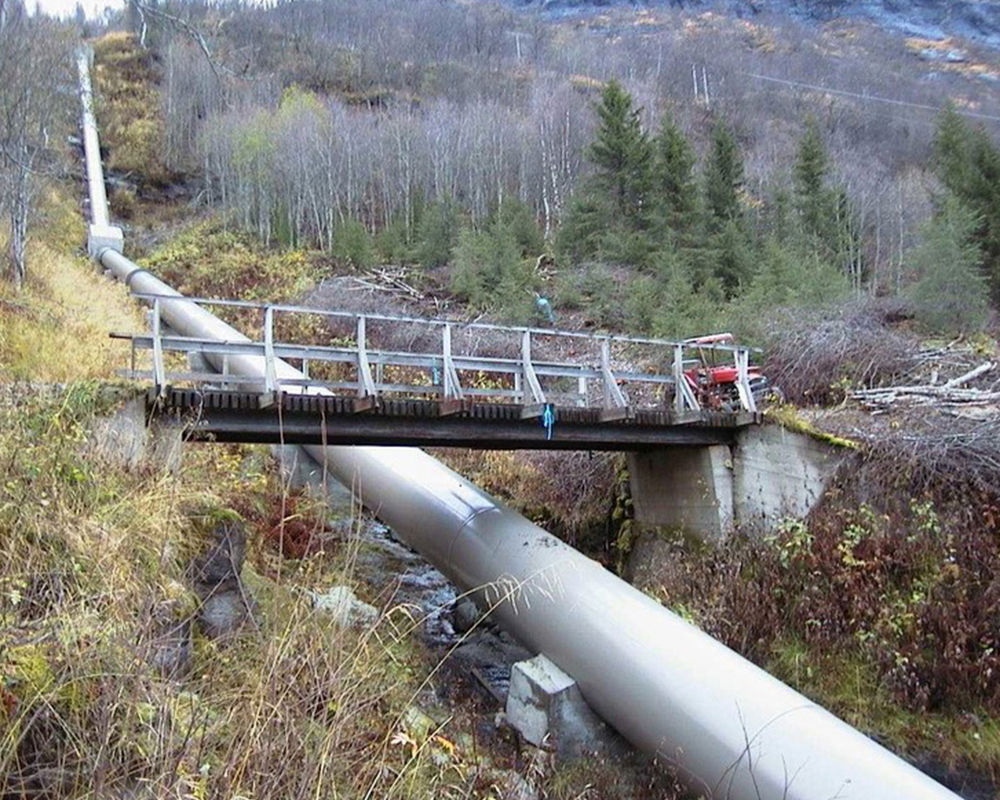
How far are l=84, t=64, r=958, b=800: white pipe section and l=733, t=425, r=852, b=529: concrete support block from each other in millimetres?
3206

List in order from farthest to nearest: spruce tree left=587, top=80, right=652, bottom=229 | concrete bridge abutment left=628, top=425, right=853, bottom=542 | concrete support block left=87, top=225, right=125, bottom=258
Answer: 1. concrete support block left=87, top=225, right=125, bottom=258
2. spruce tree left=587, top=80, right=652, bottom=229
3. concrete bridge abutment left=628, top=425, right=853, bottom=542

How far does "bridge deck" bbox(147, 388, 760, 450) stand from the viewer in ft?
19.7

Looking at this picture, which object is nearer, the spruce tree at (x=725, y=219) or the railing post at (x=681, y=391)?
the railing post at (x=681, y=391)

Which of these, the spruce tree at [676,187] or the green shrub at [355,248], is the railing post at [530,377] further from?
the green shrub at [355,248]

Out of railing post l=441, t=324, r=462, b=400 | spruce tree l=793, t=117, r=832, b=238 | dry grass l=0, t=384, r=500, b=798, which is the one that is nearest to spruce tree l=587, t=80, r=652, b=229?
spruce tree l=793, t=117, r=832, b=238

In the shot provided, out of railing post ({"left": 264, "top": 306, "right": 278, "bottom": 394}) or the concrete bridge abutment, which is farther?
the concrete bridge abutment

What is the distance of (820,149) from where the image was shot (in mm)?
22391

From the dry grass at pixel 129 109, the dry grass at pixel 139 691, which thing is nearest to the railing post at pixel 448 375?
the dry grass at pixel 139 691

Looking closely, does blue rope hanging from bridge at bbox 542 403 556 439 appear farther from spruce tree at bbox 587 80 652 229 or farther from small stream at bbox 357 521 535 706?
spruce tree at bbox 587 80 652 229

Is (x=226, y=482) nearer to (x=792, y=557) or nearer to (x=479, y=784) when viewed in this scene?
(x=479, y=784)

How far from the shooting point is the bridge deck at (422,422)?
600 centimetres

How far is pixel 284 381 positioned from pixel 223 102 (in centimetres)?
2846

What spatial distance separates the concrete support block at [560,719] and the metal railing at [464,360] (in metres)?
2.64

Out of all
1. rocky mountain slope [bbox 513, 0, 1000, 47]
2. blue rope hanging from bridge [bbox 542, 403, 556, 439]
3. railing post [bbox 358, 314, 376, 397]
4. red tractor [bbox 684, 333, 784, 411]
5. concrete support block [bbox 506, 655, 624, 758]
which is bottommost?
concrete support block [bbox 506, 655, 624, 758]
